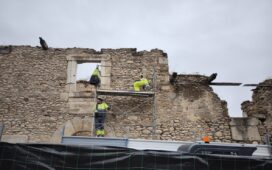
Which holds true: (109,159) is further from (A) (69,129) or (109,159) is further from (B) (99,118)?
(A) (69,129)

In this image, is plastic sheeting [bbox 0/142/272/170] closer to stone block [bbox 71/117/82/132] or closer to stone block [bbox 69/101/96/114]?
stone block [bbox 71/117/82/132]

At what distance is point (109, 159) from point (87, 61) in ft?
21.5

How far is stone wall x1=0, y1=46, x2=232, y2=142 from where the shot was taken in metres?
9.12

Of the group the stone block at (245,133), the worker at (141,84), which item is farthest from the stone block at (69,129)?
the stone block at (245,133)

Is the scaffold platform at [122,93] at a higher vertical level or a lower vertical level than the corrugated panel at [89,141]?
higher

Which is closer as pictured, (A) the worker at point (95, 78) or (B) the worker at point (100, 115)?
(B) the worker at point (100, 115)

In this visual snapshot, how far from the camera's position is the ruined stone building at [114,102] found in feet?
29.9

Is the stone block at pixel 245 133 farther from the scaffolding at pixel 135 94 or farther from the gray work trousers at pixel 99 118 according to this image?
the gray work trousers at pixel 99 118

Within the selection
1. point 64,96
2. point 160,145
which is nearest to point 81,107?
point 64,96

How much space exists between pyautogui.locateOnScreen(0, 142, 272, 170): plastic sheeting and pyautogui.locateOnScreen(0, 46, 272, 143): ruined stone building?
474 cm

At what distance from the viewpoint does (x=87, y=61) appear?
10.2 m

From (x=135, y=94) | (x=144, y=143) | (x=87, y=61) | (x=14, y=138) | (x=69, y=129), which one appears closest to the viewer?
(x=144, y=143)

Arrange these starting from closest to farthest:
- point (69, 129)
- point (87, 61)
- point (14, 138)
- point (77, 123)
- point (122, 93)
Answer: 1. point (14, 138)
2. point (69, 129)
3. point (77, 123)
4. point (122, 93)
5. point (87, 61)

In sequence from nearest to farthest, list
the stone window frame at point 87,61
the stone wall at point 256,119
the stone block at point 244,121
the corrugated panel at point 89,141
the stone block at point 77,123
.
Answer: the corrugated panel at point 89,141
the stone block at point 77,123
the stone wall at point 256,119
the stone block at point 244,121
the stone window frame at point 87,61
